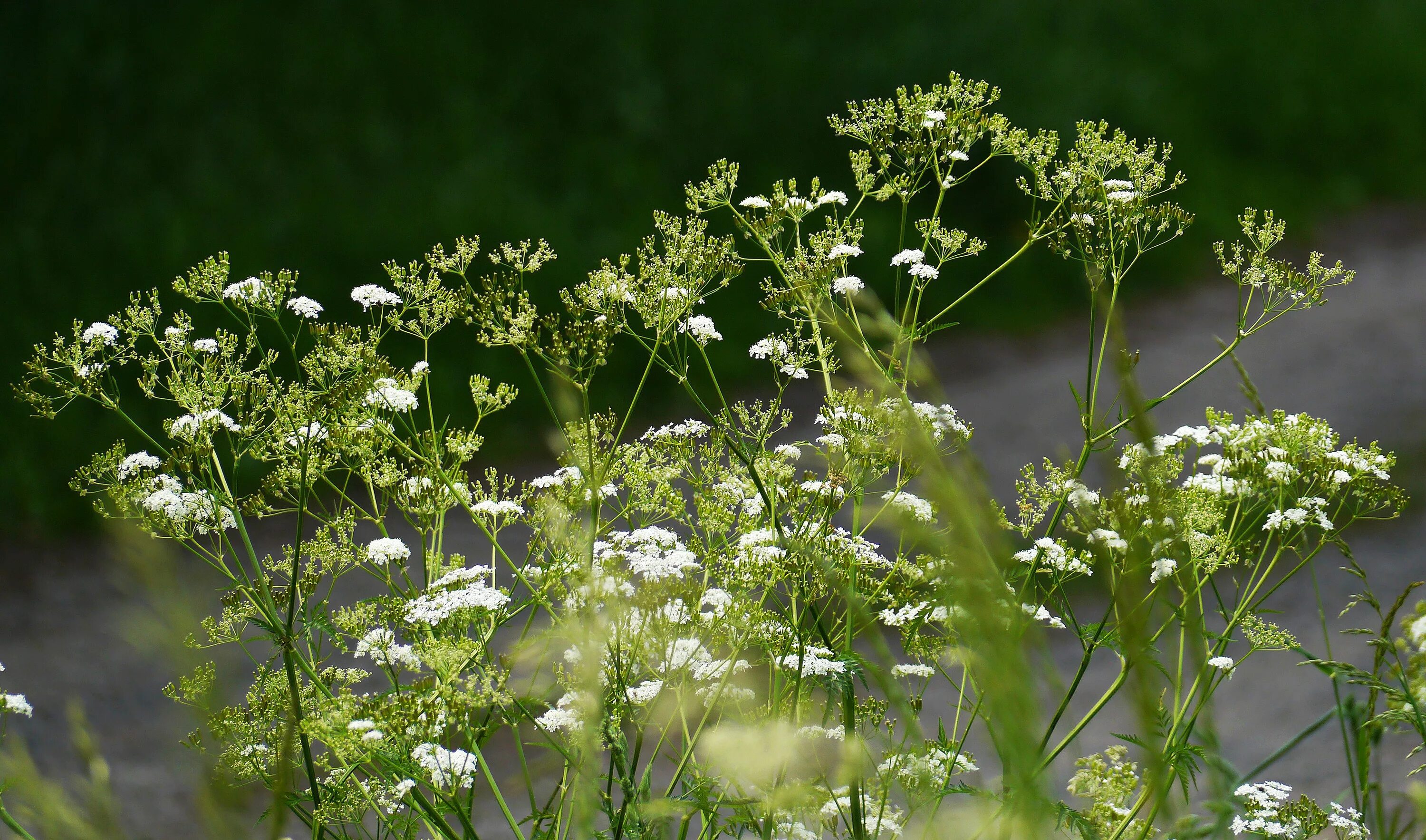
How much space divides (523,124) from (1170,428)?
6.39 meters

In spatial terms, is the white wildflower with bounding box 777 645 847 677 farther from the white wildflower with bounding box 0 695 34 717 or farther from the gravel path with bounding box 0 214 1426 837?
the gravel path with bounding box 0 214 1426 837

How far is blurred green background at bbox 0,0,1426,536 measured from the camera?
782 centimetres

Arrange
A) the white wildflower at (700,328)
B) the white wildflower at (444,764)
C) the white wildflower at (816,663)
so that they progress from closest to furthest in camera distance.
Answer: the white wildflower at (444,764) < the white wildflower at (816,663) < the white wildflower at (700,328)

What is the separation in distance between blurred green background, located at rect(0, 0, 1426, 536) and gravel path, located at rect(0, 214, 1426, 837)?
23.0 inches

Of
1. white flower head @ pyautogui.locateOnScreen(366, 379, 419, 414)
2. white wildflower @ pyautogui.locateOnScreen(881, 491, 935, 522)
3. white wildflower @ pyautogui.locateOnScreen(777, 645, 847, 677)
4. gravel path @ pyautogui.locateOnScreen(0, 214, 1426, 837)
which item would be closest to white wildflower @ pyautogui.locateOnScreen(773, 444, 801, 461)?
white wildflower @ pyautogui.locateOnScreen(881, 491, 935, 522)

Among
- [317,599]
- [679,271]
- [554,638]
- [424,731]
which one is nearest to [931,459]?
[554,638]

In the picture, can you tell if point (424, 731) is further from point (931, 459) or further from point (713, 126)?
point (713, 126)

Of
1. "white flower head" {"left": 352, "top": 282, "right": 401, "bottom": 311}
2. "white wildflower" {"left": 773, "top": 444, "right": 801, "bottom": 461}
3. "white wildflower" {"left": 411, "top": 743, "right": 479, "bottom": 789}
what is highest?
"white flower head" {"left": 352, "top": 282, "right": 401, "bottom": 311}

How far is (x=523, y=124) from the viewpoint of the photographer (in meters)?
9.64

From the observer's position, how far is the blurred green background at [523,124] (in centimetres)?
782

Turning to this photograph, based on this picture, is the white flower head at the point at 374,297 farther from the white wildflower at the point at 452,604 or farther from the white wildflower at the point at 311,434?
the white wildflower at the point at 452,604

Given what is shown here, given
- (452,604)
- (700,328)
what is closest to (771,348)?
(700,328)

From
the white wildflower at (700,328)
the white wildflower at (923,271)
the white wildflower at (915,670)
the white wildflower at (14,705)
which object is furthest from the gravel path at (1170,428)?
the white wildflower at (923,271)

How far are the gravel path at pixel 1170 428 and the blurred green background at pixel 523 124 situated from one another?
58cm
